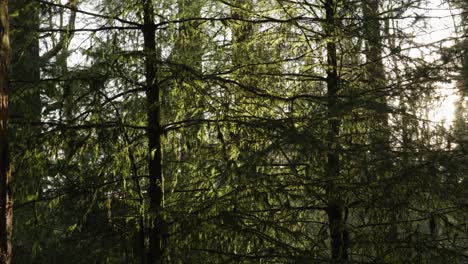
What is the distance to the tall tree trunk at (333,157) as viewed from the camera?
4250 millimetres

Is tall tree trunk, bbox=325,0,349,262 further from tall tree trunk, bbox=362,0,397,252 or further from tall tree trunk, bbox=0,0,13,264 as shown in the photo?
tall tree trunk, bbox=0,0,13,264

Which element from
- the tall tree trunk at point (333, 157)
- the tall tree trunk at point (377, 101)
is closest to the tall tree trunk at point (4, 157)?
the tall tree trunk at point (333, 157)

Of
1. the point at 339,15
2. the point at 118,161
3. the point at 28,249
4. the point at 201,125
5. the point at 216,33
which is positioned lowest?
the point at 28,249

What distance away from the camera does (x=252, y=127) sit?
438 cm

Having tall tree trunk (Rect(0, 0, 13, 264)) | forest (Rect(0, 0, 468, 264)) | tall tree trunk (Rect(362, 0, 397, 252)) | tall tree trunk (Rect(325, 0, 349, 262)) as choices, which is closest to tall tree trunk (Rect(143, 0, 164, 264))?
forest (Rect(0, 0, 468, 264))

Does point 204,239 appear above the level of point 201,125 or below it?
below

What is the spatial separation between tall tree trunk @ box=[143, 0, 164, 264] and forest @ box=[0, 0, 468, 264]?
14mm

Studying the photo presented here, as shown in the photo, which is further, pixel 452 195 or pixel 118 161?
pixel 452 195

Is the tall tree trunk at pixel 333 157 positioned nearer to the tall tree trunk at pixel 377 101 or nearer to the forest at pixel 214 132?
the forest at pixel 214 132

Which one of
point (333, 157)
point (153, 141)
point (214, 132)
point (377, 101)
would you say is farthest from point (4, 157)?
point (377, 101)

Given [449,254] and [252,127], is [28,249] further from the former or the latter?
[449,254]

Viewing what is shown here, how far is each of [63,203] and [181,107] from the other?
1714mm

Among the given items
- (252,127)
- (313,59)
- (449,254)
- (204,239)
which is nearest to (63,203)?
(204,239)

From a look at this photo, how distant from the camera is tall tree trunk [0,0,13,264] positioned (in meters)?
3.18
